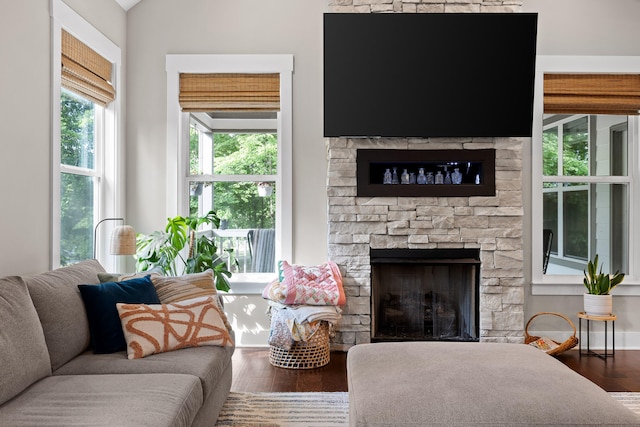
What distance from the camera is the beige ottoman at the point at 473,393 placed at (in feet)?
5.85

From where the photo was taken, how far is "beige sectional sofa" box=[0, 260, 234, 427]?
1796 mm

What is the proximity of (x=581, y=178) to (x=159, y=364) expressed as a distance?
3639 millimetres

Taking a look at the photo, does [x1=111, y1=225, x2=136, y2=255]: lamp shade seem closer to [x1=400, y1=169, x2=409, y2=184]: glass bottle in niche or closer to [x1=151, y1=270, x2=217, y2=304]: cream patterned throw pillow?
[x1=151, y1=270, x2=217, y2=304]: cream patterned throw pillow

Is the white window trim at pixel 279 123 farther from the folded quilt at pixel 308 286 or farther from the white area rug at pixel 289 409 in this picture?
the white area rug at pixel 289 409

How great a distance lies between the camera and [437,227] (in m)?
4.10

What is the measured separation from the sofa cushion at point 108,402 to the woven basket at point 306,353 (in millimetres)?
1531

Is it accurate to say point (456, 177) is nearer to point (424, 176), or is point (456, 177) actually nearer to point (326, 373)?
point (424, 176)

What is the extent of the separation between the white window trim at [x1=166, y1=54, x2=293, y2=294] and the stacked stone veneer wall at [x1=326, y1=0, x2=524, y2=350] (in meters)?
0.40

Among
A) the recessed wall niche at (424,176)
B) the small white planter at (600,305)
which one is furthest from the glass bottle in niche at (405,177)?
the small white planter at (600,305)

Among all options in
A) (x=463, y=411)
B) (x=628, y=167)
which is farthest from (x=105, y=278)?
(x=628, y=167)

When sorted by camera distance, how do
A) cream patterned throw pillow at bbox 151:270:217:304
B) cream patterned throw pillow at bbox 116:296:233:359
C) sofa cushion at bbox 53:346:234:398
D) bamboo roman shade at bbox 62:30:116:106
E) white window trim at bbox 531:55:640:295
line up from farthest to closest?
white window trim at bbox 531:55:640:295
bamboo roman shade at bbox 62:30:116:106
cream patterned throw pillow at bbox 151:270:217:304
cream patterned throw pillow at bbox 116:296:233:359
sofa cushion at bbox 53:346:234:398

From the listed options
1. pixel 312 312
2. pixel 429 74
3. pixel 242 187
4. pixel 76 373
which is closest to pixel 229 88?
pixel 242 187

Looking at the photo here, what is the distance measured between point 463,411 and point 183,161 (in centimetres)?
324

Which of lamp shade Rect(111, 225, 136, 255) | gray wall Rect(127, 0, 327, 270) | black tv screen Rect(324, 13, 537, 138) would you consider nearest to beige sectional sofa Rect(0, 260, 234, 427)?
lamp shade Rect(111, 225, 136, 255)
